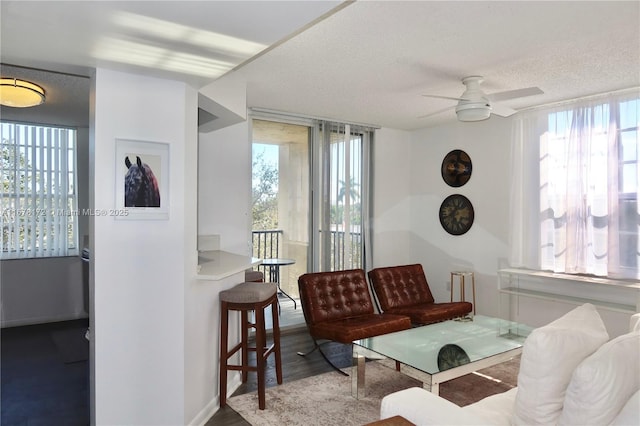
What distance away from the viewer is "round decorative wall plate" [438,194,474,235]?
516cm

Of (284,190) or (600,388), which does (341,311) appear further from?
(600,388)

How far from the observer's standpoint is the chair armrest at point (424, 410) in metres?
1.59

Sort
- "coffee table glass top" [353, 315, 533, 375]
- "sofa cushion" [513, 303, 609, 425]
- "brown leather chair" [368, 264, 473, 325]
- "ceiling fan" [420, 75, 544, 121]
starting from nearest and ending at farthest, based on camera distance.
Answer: "sofa cushion" [513, 303, 609, 425], "coffee table glass top" [353, 315, 533, 375], "ceiling fan" [420, 75, 544, 121], "brown leather chair" [368, 264, 473, 325]

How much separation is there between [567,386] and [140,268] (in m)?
2.18

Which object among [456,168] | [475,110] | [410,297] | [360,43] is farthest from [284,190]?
[360,43]

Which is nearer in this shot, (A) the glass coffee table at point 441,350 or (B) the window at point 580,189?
(A) the glass coffee table at point 441,350

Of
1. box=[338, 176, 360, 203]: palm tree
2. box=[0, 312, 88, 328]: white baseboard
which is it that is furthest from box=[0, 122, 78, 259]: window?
box=[338, 176, 360, 203]: palm tree

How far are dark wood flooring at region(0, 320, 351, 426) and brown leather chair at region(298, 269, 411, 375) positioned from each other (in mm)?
234

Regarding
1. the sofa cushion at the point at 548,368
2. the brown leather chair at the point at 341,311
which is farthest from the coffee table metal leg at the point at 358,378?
the sofa cushion at the point at 548,368

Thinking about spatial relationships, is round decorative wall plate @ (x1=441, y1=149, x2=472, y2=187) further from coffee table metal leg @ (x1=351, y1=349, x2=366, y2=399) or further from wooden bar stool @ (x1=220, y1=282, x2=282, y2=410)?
wooden bar stool @ (x1=220, y1=282, x2=282, y2=410)

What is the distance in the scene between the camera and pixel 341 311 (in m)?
4.02

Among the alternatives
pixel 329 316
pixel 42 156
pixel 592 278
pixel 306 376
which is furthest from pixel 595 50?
pixel 42 156

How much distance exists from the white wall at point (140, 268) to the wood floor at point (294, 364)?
0.39 m

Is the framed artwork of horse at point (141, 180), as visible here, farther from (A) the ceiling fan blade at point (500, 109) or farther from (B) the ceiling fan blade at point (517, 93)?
(A) the ceiling fan blade at point (500, 109)
